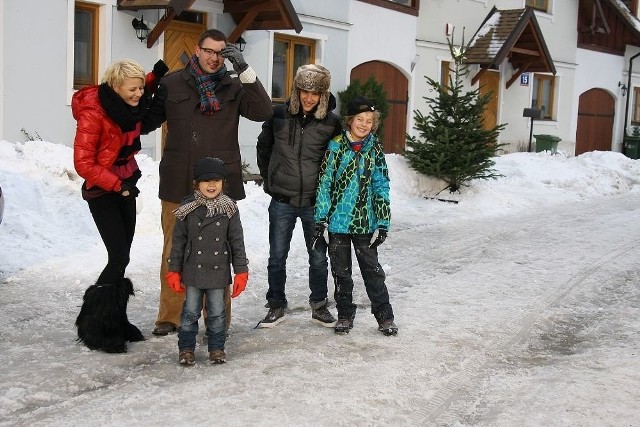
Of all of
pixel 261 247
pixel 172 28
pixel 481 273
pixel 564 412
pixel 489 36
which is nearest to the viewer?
pixel 564 412

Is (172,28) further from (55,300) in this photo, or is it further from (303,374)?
(303,374)

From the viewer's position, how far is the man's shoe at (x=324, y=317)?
6.09m

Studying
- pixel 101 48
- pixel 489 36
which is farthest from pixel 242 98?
pixel 489 36

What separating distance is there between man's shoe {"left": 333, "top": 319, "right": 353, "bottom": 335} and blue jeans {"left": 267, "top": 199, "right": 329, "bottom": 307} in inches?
11.1

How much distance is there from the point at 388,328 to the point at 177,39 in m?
8.41

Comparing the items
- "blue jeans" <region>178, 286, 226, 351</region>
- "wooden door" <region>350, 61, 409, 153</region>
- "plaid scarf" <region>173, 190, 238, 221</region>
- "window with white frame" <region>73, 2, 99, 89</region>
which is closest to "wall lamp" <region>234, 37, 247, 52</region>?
"window with white frame" <region>73, 2, 99, 89</region>

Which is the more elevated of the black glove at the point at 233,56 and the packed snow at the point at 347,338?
the black glove at the point at 233,56

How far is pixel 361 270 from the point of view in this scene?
5.91 metres

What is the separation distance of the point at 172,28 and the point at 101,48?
1.47 meters

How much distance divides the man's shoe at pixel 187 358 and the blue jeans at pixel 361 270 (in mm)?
1290

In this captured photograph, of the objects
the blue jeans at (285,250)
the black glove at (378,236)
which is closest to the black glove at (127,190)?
the blue jeans at (285,250)

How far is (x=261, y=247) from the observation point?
8930 mm

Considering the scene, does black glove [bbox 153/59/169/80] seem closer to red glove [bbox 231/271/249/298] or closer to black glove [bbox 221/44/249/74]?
black glove [bbox 221/44/249/74]

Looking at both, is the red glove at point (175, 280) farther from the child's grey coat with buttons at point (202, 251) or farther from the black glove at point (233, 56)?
the black glove at point (233, 56)
